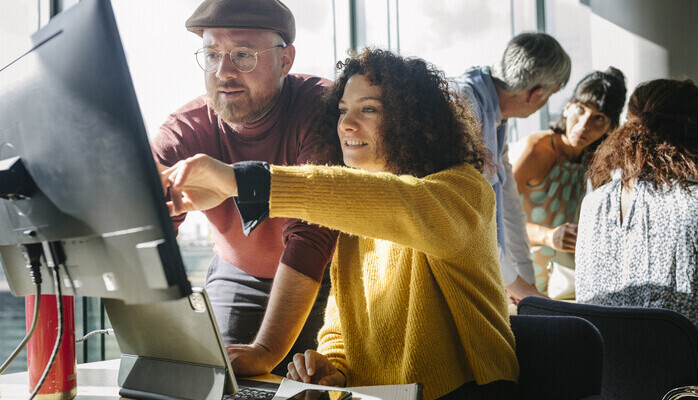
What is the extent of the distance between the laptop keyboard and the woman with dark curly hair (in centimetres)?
147

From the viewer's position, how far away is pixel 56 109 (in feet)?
2.28

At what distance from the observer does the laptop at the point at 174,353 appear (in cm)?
80

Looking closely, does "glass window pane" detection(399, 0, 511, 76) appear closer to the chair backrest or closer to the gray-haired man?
the gray-haired man

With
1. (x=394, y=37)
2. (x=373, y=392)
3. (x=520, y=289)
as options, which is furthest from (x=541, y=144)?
(x=373, y=392)

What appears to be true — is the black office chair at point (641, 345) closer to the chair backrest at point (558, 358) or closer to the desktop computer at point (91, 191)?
the chair backrest at point (558, 358)

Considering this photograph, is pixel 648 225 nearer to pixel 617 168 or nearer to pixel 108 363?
pixel 617 168

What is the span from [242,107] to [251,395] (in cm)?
92

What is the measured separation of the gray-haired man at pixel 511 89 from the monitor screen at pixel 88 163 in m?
1.90

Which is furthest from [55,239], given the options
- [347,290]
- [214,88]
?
[214,88]

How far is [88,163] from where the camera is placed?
Answer: 0.67 m

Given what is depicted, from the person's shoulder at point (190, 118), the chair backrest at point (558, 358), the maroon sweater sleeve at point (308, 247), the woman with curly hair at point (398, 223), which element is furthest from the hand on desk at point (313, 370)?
the person's shoulder at point (190, 118)

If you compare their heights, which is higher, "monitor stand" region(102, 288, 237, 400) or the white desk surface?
"monitor stand" region(102, 288, 237, 400)

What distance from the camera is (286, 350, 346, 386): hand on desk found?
3.75 feet

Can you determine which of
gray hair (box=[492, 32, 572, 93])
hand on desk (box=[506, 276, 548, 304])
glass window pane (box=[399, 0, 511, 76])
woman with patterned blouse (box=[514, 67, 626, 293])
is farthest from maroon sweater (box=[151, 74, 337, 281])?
glass window pane (box=[399, 0, 511, 76])
